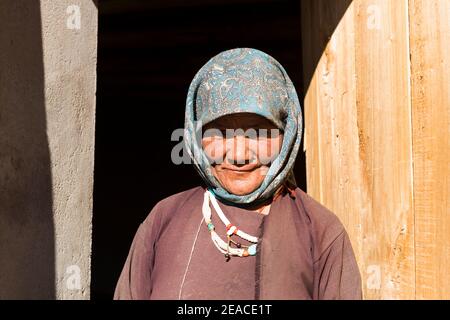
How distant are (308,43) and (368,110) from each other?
2.01 feet

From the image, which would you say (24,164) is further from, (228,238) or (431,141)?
(431,141)

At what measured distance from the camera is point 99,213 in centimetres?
739

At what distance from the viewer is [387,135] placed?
2.69 m

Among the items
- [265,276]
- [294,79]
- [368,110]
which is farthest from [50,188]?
[294,79]

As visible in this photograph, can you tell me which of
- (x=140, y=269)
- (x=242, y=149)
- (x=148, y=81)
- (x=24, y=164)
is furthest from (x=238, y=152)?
(x=148, y=81)

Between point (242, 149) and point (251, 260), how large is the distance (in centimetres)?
34

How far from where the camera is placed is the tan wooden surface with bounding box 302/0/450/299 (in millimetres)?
2475

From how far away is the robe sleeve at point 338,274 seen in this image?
227 centimetres

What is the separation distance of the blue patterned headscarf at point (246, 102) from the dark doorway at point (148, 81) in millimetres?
1984

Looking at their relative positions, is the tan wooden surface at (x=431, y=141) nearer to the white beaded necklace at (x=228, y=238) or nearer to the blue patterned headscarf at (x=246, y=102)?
the blue patterned headscarf at (x=246, y=102)

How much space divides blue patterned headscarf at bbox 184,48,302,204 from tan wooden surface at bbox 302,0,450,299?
1.50 feet

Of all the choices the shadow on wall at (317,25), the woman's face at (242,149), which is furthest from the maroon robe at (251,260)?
the shadow on wall at (317,25)

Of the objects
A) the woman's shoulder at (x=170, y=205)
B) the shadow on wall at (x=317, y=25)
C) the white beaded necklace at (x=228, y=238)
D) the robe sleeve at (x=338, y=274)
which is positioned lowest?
the robe sleeve at (x=338, y=274)
